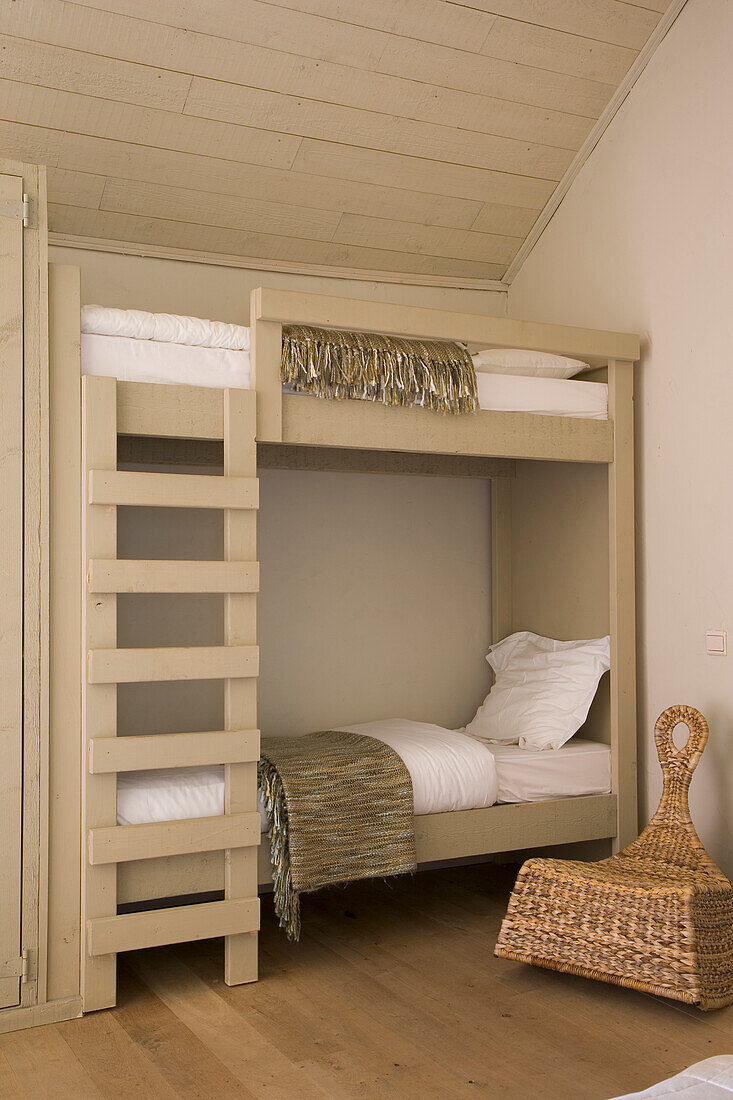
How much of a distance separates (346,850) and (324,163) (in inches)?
88.2

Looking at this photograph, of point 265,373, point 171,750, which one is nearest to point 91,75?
point 265,373

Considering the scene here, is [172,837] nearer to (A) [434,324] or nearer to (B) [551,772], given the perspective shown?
(B) [551,772]

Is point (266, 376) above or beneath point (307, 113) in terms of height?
beneath

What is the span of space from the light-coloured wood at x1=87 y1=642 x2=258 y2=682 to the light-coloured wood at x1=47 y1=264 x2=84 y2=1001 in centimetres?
9

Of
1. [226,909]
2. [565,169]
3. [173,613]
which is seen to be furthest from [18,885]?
[565,169]

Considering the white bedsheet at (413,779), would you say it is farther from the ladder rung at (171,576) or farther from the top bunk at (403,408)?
the top bunk at (403,408)

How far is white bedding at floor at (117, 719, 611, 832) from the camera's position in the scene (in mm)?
2664

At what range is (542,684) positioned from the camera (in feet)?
11.9

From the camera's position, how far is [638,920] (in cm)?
259

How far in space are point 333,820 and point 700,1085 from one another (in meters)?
1.77

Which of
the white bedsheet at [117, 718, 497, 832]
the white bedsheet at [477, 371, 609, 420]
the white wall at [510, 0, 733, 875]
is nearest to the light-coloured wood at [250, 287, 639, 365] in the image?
the white bedsheet at [477, 371, 609, 420]

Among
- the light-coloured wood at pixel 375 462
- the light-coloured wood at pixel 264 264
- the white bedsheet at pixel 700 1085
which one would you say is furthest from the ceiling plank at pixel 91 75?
the white bedsheet at pixel 700 1085

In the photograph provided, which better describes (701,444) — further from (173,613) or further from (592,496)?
(173,613)

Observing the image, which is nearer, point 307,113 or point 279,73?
point 279,73
